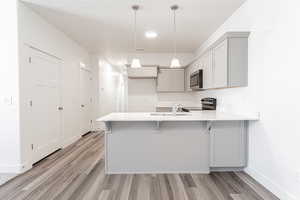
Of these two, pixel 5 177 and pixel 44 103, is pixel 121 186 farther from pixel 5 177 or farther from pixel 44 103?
pixel 44 103

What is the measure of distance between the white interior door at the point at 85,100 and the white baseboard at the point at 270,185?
4361 millimetres

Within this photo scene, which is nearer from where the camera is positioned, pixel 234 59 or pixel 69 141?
pixel 234 59

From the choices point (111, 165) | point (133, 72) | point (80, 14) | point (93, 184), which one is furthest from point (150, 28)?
point (93, 184)

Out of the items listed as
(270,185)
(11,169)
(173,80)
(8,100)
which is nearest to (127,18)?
(8,100)

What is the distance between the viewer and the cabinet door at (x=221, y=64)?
9.07 ft

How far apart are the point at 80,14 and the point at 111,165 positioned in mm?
2656

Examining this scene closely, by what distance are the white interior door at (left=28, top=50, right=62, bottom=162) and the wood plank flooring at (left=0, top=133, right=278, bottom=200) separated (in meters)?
0.49

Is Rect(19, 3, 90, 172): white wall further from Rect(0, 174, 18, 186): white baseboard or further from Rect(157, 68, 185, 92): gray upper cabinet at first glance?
Rect(157, 68, 185, 92): gray upper cabinet

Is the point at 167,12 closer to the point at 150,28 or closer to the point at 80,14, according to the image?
the point at 150,28

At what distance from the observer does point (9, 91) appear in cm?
279

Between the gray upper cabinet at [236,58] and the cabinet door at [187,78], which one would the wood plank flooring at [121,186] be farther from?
the cabinet door at [187,78]

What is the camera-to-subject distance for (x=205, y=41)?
459 cm

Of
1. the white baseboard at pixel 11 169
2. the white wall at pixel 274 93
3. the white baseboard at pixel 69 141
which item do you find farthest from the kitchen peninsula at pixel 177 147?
the white baseboard at pixel 69 141

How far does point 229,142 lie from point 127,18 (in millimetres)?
2781
